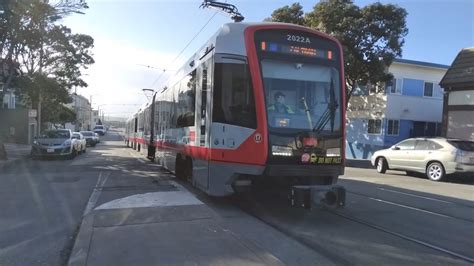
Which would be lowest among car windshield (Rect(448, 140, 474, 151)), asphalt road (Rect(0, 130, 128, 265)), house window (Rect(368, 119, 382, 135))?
asphalt road (Rect(0, 130, 128, 265))

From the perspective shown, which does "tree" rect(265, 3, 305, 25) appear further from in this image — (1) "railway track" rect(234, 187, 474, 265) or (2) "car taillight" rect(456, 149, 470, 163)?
(1) "railway track" rect(234, 187, 474, 265)

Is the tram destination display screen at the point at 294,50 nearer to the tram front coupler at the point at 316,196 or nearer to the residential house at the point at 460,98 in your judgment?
the tram front coupler at the point at 316,196

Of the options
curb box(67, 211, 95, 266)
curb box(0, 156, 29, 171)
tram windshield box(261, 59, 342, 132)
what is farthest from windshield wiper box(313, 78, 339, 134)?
curb box(0, 156, 29, 171)

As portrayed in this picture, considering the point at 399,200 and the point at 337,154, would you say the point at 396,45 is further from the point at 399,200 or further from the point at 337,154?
the point at 337,154

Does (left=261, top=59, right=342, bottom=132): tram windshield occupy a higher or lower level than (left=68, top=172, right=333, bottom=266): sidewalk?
higher

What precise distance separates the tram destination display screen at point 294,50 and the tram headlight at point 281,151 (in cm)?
174

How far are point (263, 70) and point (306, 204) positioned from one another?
2.44 meters

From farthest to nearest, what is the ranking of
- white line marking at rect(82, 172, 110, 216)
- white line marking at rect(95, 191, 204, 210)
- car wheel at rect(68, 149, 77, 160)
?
car wheel at rect(68, 149, 77, 160) → white line marking at rect(82, 172, 110, 216) → white line marking at rect(95, 191, 204, 210)

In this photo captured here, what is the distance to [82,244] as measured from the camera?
6.47 metres

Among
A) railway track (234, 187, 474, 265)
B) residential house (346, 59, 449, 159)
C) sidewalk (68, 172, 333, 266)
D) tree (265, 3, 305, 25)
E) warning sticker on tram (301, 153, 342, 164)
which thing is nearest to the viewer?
sidewalk (68, 172, 333, 266)

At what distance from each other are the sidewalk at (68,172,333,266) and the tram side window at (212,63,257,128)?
1.68m

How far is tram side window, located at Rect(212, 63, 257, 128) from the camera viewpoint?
8578 millimetres

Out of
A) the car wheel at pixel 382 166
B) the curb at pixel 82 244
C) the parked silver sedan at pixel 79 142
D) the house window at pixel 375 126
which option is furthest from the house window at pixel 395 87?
the curb at pixel 82 244

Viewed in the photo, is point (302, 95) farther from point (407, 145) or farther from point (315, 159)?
point (407, 145)
